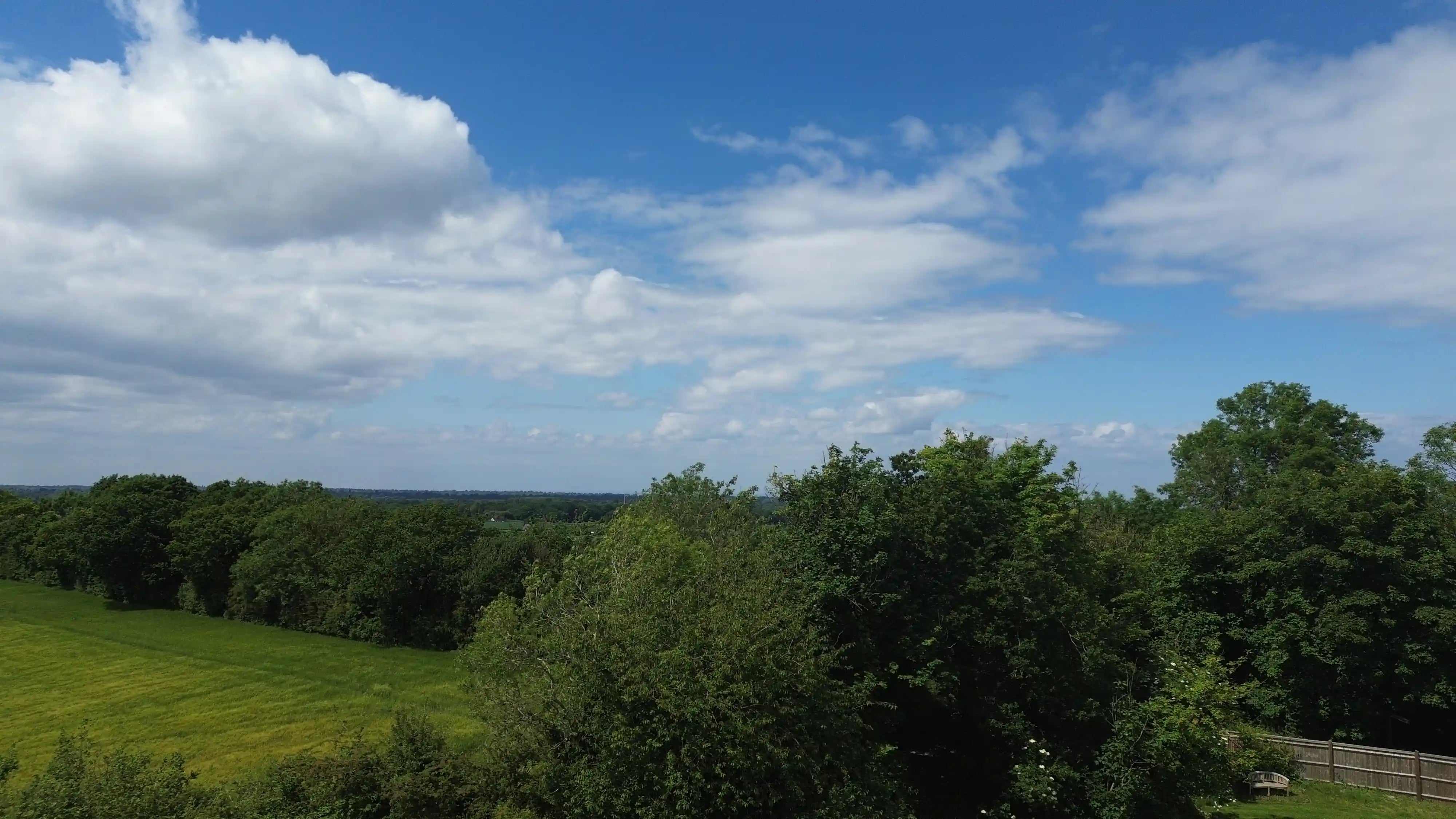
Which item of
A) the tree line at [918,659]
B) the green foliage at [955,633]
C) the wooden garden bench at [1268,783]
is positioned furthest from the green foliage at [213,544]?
the wooden garden bench at [1268,783]

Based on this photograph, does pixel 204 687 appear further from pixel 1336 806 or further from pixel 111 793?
pixel 1336 806

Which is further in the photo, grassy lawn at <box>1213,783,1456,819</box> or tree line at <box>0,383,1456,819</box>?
grassy lawn at <box>1213,783,1456,819</box>

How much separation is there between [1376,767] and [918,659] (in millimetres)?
18088

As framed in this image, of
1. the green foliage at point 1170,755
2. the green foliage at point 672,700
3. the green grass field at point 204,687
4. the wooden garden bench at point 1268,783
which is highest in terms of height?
the green foliage at point 672,700

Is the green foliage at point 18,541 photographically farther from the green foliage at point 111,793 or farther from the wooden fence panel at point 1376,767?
the wooden fence panel at point 1376,767

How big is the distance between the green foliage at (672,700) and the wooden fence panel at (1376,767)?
19.4m

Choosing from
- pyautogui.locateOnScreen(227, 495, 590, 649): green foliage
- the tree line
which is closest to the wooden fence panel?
the tree line

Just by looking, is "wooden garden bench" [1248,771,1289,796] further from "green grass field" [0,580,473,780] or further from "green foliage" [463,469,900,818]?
"green grass field" [0,580,473,780]

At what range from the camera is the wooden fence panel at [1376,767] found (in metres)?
26.9

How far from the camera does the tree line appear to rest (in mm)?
17453

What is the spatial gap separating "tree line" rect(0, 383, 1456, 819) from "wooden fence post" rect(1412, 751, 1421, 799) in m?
4.12

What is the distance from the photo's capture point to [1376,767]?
28125mm

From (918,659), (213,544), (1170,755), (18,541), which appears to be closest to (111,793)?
(918,659)

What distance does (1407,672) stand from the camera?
30594 millimetres
